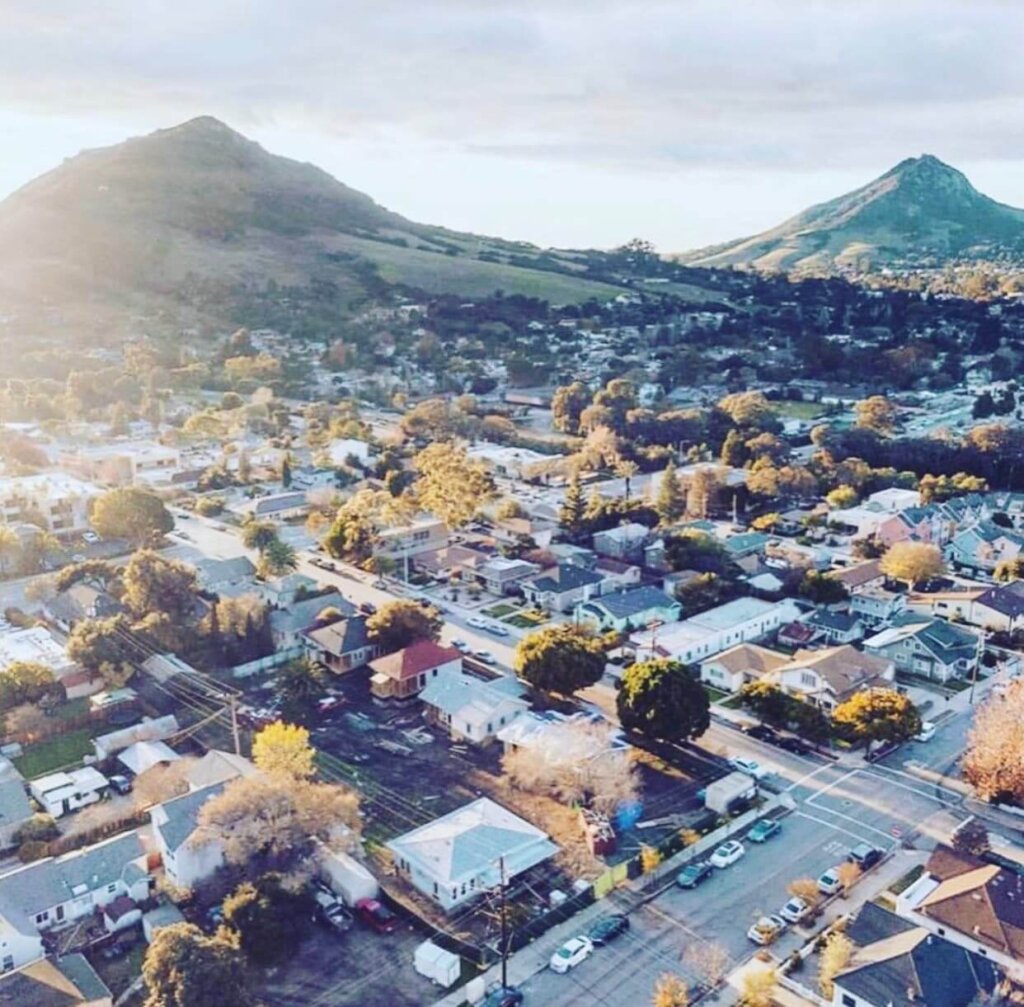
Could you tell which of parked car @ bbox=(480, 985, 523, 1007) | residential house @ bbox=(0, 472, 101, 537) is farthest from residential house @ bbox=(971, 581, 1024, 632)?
residential house @ bbox=(0, 472, 101, 537)

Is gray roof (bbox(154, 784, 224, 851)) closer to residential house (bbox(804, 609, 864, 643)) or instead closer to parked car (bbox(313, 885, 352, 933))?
parked car (bbox(313, 885, 352, 933))

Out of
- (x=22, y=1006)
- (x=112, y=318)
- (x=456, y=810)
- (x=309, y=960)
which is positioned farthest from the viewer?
(x=112, y=318)

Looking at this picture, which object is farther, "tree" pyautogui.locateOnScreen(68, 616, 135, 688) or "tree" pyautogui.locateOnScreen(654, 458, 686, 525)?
"tree" pyautogui.locateOnScreen(654, 458, 686, 525)

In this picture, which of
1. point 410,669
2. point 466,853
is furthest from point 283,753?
point 410,669

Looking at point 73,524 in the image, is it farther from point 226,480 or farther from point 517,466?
point 517,466

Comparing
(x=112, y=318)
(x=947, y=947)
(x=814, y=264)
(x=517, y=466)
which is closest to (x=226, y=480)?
(x=517, y=466)

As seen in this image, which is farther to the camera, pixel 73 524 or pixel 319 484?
pixel 319 484

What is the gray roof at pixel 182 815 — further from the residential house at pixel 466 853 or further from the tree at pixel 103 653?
the tree at pixel 103 653
